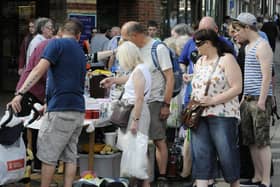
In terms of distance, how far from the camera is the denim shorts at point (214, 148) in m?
5.91

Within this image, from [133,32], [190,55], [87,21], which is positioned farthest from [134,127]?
[87,21]

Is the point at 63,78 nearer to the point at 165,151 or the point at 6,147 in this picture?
the point at 6,147

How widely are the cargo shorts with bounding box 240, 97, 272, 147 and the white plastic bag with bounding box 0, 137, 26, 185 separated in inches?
95.7

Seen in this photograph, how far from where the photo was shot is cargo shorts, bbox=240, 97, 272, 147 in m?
6.85

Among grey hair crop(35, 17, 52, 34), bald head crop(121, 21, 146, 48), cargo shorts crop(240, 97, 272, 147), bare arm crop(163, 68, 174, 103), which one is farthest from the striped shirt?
grey hair crop(35, 17, 52, 34)

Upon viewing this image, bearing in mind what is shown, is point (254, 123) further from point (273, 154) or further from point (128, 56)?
point (273, 154)

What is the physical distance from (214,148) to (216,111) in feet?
1.21

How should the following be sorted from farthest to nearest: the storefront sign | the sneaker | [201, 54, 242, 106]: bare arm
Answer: the storefront sign, the sneaker, [201, 54, 242, 106]: bare arm

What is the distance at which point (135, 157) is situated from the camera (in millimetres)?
6340

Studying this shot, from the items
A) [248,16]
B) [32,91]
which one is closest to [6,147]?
[32,91]

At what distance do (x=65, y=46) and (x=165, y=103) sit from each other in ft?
4.65

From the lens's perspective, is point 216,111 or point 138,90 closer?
point 216,111

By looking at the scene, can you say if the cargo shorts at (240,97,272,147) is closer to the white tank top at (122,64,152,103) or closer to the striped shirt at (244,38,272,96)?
the striped shirt at (244,38,272,96)

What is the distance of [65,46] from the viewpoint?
5.99 metres
